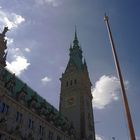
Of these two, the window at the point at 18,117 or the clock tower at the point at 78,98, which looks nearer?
the window at the point at 18,117

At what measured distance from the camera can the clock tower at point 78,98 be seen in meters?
75.4

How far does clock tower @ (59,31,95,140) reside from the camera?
75.4 meters

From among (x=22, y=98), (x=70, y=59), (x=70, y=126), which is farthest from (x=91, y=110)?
(x=22, y=98)

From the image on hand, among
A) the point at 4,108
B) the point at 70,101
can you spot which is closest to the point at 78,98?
the point at 70,101

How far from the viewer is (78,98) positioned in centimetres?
8025

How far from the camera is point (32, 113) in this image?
50.8 meters

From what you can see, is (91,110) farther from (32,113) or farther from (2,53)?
(2,53)

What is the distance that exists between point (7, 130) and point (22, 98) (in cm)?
895

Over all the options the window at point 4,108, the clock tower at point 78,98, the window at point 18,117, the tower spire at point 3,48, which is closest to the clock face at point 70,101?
the clock tower at point 78,98

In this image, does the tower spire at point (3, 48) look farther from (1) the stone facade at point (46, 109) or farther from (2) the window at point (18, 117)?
(2) the window at point (18, 117)

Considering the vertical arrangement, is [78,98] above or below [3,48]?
above

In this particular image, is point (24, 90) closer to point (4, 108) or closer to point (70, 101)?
point (4, 108)

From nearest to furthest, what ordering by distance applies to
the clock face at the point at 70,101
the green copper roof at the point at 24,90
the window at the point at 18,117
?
the window at the point at 18,117 → the green copper roof at the point at 24,90 → the clock face at the point at 70,101

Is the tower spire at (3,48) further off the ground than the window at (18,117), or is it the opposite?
the tower spire at (3,48)
